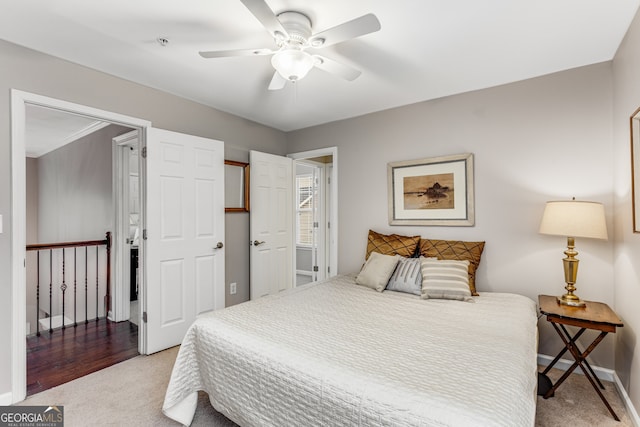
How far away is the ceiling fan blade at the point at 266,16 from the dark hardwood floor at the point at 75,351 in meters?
2.82

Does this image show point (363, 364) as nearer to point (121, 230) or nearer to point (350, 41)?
point (350, 41)

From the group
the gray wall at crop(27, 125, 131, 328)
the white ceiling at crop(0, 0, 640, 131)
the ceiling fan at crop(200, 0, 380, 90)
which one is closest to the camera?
the ceiling fan at crop(200, 0, 380, 90)

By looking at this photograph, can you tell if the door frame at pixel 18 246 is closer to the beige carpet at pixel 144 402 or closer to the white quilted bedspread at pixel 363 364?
the beige carpet at pixel 144 402

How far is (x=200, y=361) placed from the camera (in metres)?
1.81

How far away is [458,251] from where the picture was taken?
273 centimetres

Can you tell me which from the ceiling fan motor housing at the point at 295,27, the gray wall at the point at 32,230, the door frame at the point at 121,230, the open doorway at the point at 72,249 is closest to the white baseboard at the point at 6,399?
the open doorway at the point at 72,249

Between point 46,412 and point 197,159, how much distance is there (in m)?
2.14

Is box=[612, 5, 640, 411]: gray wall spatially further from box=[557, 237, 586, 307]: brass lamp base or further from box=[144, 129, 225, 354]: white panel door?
box=[144, 129, 225, 354]: white panel door

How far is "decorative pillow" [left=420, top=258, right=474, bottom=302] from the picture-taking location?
2.31 m

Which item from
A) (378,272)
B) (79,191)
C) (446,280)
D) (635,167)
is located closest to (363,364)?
(446,280)

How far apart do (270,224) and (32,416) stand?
2.47 meters

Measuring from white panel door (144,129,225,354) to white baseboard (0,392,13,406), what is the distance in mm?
859

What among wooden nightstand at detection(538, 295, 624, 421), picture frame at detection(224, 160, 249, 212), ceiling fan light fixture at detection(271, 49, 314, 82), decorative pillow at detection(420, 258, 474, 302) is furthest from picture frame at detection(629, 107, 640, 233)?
picture frame at detection(224, 160, 249, 212)

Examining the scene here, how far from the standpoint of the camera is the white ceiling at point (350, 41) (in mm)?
1717
